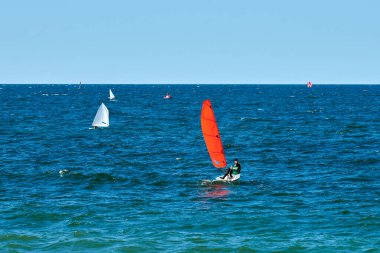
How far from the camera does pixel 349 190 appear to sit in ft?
141

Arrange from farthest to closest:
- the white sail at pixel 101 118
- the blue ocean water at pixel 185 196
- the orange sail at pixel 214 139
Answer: the white sail at pixel 101 118 → the orange sail at pixel 214 139 → the blue ocean water at pixel 185 196

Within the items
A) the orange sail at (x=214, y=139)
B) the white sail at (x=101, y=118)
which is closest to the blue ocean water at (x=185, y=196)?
the orange sail at (x=214, y=139)

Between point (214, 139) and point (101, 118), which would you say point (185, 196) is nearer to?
point (214, 139)

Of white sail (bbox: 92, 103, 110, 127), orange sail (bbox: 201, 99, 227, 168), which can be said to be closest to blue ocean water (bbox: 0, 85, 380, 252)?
orange sail (bbox: 201, 99, 227, 168)

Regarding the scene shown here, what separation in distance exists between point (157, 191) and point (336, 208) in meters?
12.6

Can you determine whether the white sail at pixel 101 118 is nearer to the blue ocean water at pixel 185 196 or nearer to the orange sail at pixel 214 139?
the blue ocean water at pixel 185 196

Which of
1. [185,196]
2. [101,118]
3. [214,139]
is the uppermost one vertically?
[214,139]

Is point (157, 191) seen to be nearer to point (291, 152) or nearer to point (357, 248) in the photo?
point (357, 248)

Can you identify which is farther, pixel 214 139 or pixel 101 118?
pixel 101 118

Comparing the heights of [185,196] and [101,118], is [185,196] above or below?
below

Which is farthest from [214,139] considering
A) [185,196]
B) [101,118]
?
[101,118]

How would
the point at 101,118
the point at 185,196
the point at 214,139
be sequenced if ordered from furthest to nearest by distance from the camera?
the point at 101,118 → the point at 214,139 → the point at 185,196

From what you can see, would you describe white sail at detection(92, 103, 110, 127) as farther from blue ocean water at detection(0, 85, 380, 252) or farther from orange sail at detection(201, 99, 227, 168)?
orange sail at detection(201, 99, 227, 168)

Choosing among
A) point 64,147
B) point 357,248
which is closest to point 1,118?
point 64,147
